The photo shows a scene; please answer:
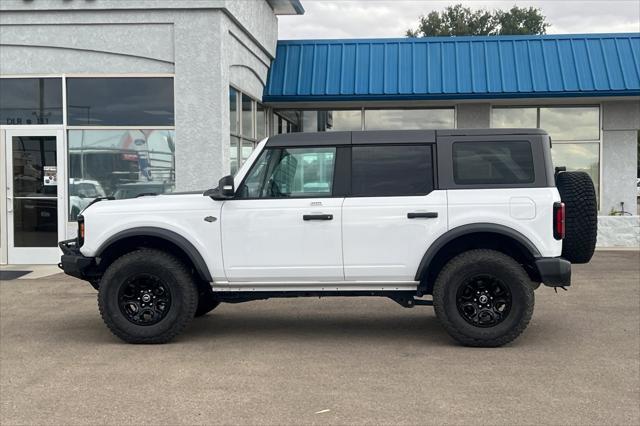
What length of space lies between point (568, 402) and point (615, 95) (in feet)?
38.3

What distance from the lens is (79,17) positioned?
1212 centimetres

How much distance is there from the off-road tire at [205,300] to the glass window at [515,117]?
10269 mm

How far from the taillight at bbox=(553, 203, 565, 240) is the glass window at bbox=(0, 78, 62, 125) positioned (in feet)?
29.9

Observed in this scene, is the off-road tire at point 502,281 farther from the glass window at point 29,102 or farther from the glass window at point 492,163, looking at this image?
the glass window at point 29,102

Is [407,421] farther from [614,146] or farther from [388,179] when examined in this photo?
[614,146]

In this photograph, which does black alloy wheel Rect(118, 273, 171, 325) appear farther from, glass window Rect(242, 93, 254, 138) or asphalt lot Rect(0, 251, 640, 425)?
glass window Rect(242, 93, 254, 138)

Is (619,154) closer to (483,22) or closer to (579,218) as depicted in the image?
(579,218)

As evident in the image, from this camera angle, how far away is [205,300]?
310 inches

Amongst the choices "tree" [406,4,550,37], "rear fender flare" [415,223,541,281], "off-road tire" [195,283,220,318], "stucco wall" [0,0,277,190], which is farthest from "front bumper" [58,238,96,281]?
"tree" [406,4,550,37]

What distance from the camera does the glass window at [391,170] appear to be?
21.9 feet

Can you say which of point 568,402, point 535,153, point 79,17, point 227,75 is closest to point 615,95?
point 227,75

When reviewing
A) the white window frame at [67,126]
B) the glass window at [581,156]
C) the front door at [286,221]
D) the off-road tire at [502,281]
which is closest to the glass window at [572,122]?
the glass window at [581,156]

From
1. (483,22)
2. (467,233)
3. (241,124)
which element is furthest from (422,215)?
(483,22)

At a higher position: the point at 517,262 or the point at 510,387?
the point at 517,262
